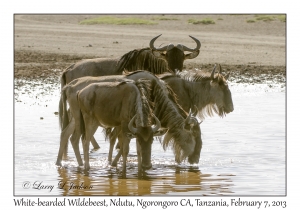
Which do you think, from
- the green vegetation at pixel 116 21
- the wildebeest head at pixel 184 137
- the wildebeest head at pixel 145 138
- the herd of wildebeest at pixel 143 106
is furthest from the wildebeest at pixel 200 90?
the green vegetation at pixel 116 21

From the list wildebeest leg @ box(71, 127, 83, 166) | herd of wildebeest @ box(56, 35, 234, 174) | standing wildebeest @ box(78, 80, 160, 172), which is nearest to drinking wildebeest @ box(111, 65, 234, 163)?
herd of wildebeest @ box(56, 35, 234, 174)

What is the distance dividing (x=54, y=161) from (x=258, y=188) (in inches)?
127

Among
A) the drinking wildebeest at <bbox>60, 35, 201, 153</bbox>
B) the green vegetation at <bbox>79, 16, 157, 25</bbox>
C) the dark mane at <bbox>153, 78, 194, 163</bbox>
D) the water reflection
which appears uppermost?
the green vegetation at <bbox>79, 16, 157, 25</bbox>

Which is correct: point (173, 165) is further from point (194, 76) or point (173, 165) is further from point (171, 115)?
point (194, 76)

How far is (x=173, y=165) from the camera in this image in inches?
442

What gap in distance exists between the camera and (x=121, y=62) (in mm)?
12203

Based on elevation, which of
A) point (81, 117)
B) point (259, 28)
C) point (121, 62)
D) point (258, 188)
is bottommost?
point (258, 188)

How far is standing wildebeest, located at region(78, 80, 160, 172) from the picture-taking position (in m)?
9.78

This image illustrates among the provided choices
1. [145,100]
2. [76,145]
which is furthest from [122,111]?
[76,145]

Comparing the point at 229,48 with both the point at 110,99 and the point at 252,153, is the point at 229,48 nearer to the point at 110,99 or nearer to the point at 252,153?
the point at 252,153

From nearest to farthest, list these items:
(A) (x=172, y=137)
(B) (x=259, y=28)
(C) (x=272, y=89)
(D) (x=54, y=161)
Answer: (A) (x=172, y=137), (D) (x=54, y=161), (C) (x=272, y=89), (B) (x=259, y=28)

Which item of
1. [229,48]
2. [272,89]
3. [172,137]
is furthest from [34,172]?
[229,48]

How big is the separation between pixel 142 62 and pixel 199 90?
1293 millimetres

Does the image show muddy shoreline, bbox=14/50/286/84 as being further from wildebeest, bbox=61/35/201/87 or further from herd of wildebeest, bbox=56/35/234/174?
herd of wildebeest, bbox=56/35/234/174
